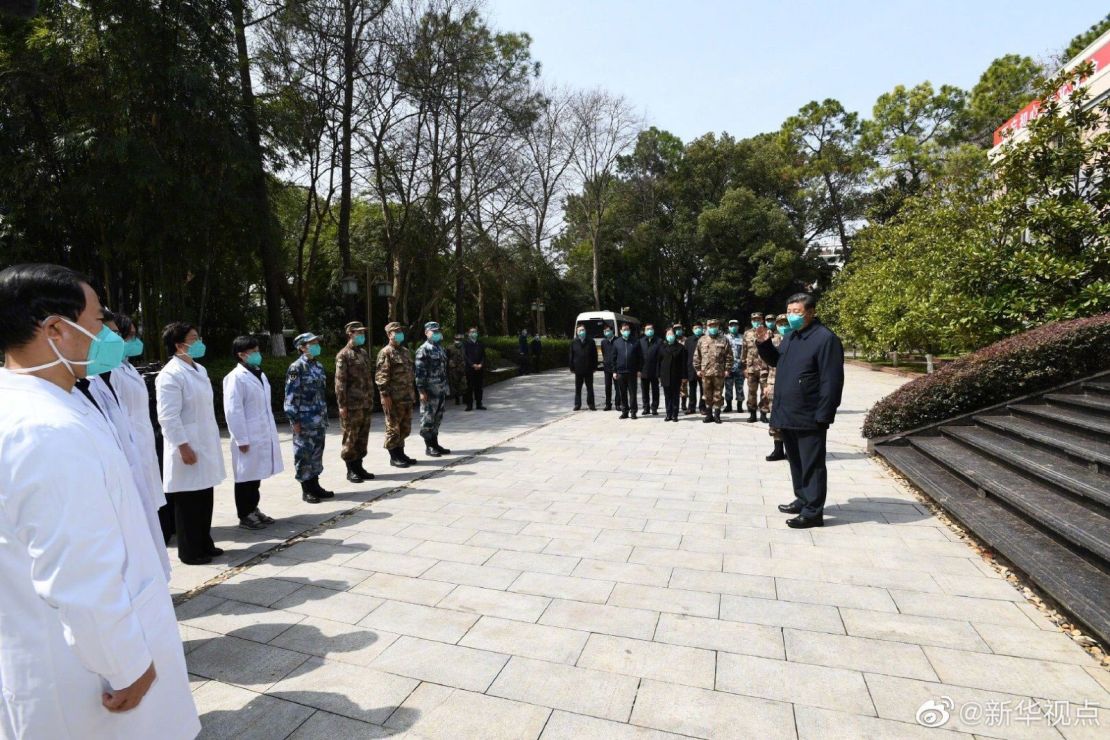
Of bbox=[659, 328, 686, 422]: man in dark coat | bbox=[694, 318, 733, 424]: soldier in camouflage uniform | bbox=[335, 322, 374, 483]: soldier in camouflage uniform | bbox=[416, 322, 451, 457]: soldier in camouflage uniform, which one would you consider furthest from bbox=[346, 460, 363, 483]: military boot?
bbox=[694, 318, 733, 424]: soldier in camouflage uniform

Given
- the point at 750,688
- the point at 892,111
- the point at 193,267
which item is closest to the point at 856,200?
the point at 892,111

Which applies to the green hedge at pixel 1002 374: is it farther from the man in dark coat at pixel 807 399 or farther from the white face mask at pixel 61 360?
the white face mask at pixel 61 360

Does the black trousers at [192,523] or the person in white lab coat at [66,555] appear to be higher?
the person in white lab coat at [66,555]

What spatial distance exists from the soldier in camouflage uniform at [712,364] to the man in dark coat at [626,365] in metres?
1.38

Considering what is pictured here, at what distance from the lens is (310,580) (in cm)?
384

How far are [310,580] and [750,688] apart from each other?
2.84 metres

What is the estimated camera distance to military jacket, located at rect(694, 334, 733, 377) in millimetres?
9984

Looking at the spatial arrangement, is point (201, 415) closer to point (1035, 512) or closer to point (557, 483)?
point (557, 483)

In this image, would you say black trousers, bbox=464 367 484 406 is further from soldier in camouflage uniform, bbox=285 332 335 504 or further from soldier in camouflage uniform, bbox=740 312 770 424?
soldier in camouflage uniform, bbox=285 332 335 504

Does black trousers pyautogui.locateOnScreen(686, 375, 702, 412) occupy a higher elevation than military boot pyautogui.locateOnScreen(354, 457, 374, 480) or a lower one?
higher

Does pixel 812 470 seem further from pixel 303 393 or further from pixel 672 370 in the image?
pixel 672 370

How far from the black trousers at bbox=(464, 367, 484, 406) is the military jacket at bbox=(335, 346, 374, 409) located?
6.34 metres

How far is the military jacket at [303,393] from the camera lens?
5.61 m

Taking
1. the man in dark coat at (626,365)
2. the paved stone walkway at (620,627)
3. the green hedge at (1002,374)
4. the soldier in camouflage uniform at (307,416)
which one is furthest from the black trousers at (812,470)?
A: the man in dark coat at (626,365)
